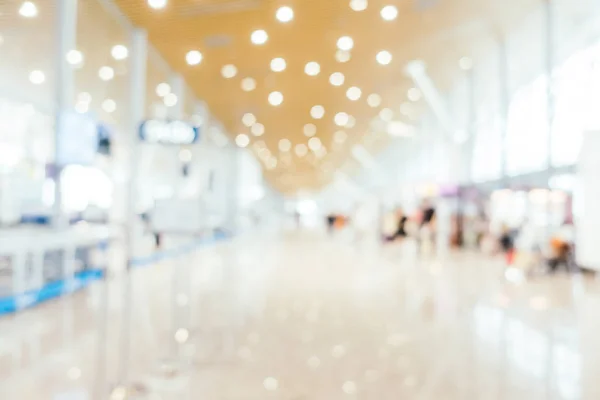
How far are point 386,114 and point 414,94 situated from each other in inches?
126

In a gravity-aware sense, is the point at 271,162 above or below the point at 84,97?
above

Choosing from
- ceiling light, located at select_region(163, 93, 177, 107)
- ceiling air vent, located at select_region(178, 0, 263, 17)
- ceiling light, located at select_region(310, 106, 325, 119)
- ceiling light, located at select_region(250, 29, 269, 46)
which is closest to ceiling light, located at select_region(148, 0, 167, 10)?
ceiling air vent, located at select_region(178, 0, 263, 17)

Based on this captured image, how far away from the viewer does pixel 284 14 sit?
10.3 meters

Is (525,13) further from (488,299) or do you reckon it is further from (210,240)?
(210,240)

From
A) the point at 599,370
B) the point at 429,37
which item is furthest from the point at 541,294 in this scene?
the point at 429,37

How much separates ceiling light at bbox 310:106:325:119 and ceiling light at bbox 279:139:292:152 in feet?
28.6

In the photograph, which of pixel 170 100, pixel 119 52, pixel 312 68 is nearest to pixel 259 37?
pixel 119 52

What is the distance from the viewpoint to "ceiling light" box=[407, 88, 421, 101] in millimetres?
18572

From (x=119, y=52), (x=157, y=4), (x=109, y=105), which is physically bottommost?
(x=109, y=105)

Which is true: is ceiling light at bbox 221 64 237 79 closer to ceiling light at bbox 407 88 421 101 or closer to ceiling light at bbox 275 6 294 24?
ceiling light at bbox 275 6 294 24

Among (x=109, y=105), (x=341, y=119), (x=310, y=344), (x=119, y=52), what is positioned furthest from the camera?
(x=341, y=119)

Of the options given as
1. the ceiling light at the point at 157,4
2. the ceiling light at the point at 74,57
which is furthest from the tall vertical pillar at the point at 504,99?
the ceiling light at the point at 74,57

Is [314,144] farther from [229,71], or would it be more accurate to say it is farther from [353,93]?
[229,71]

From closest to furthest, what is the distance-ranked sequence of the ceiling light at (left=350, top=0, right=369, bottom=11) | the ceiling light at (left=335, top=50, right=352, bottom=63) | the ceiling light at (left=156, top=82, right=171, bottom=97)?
the ceiling light at (left=350, top=0, right=369, bottom=11)
the ceiling light at (left=335, top=50, right=352, bottom=63)
the ceiling light at (left=156, top=82, right=171, bottom=97)
